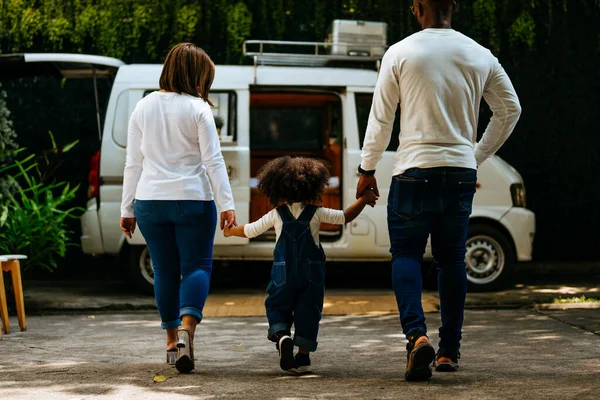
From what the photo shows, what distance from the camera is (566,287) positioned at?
1066cm

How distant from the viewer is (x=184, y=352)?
5.46m

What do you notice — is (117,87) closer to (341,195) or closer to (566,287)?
(341,195)

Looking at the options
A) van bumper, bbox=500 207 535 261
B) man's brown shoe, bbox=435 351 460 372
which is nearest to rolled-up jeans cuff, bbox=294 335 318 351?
man's brown shoe, bbox=435 351 460 372

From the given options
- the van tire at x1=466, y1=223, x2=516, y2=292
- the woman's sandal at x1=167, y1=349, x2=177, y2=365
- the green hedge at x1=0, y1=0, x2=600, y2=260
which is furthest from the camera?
the green hedge at x1=0, y1=0, x2=600, y2=260

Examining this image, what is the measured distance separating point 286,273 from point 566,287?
5.79 m

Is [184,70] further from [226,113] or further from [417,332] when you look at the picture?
[226,113]

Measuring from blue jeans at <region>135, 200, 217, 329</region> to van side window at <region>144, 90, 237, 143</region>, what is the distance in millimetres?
4119

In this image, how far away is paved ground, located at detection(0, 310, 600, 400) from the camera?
491 cm

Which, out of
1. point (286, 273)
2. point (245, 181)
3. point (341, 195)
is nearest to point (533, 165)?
point (341, 195)

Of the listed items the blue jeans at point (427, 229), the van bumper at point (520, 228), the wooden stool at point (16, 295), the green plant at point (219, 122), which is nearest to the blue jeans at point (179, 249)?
the blue jeans at point (427, 229)

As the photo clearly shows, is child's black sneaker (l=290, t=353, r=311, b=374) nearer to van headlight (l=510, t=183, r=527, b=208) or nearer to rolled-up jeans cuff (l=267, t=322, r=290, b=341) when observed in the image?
rolled-up jeans cuff (l=267, t=322, r=290, b=341)

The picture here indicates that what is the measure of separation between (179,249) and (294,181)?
2.34 feet

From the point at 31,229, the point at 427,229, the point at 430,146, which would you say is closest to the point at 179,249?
the point at 427,229

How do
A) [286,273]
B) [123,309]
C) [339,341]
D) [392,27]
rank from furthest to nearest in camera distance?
[392,27] → [123,309] → [339,341] → [286,273]
